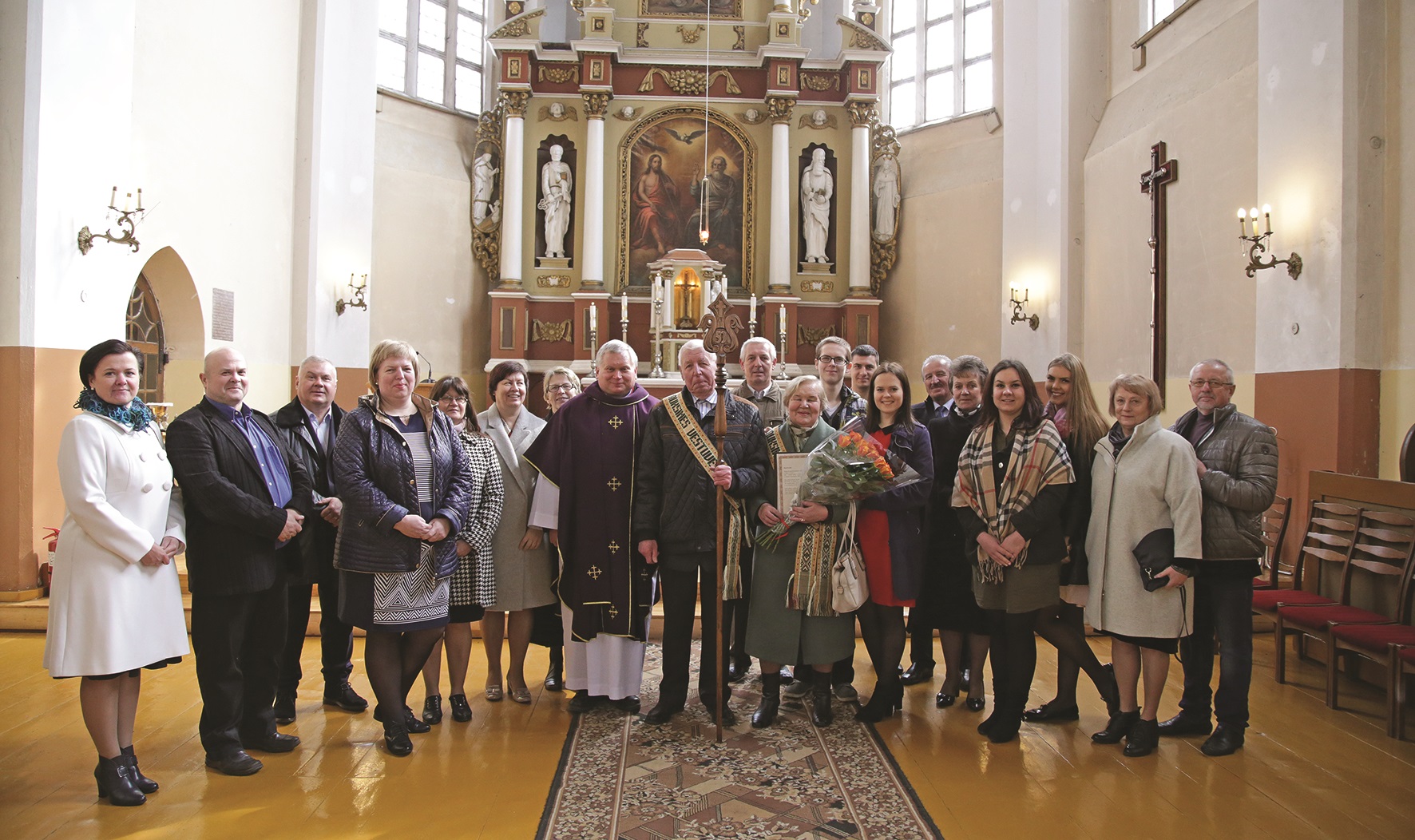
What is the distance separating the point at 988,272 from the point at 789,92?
148 inches

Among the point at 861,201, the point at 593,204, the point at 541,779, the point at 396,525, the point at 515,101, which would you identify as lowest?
the point at 541,779

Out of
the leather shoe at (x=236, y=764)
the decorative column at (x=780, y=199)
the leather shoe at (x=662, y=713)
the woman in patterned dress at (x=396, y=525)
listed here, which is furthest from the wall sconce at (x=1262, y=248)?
the decorative column at (x=780, y=199)

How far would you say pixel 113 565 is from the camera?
10.2ft

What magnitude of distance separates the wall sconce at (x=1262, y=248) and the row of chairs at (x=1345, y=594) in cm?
169

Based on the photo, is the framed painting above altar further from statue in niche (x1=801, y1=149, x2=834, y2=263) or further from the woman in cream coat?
the woman in cream coat

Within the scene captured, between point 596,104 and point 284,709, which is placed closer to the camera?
point 284,709

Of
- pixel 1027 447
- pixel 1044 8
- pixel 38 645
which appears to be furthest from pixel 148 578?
pixel 1044 8

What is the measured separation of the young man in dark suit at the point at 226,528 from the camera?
11.0 feet

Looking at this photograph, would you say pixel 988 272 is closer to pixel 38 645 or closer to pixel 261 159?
pixel 261 159

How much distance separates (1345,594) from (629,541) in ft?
11.9

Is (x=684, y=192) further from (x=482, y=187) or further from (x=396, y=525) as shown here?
(x=396, y=525)

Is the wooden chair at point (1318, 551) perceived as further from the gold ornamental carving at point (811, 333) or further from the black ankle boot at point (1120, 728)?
the gold ornamental carving at point (811, 333)

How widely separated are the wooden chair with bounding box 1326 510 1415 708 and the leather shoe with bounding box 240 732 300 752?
457cm

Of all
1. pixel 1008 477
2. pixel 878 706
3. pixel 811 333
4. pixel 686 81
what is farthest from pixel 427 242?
pixel 1008 477
